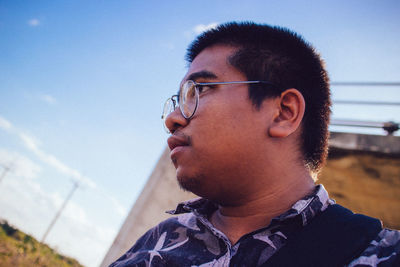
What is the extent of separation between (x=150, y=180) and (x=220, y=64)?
3007 mm

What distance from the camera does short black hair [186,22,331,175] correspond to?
63.4 inches

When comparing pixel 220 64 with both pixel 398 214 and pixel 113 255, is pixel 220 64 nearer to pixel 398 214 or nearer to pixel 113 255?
pixel 113 255

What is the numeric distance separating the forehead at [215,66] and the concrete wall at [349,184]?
2.32m

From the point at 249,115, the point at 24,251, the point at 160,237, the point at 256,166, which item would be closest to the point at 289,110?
the point at 249,115

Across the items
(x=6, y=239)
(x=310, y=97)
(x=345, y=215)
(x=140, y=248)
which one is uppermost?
(x=310, y=97)

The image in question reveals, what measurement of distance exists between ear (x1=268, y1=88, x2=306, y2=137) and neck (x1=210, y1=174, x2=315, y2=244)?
321mm

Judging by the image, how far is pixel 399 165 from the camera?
3.02 metres

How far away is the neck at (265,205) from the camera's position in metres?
1.39

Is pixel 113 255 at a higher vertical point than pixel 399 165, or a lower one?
lower

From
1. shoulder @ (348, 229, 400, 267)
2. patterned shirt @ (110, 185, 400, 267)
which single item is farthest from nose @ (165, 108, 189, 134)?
shoulder @ (348, 229, 400, 267)

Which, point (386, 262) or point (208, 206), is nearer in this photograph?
point (386, 262)

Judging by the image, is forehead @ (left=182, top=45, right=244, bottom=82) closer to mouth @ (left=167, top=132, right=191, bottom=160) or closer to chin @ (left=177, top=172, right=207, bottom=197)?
mouth @ (left=167, top=132, right=191, bottom=160)

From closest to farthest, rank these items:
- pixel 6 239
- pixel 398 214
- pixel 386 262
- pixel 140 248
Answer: pixel 386 262, pixel 140 248, pixel 398 214, pixel 6 239

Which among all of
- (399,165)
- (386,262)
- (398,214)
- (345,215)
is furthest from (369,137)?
(386,262)
